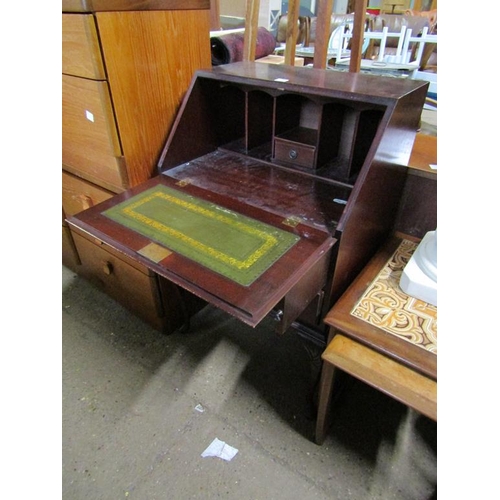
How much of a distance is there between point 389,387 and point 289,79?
0.84 meters

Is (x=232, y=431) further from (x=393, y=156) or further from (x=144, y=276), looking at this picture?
(x=393, y=156)

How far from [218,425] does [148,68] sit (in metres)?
1.17

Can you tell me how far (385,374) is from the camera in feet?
2.64

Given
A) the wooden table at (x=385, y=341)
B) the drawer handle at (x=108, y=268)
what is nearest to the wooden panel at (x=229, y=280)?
the wooden table at (x=385, y=341)

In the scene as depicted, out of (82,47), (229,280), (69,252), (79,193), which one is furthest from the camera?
(69,252)

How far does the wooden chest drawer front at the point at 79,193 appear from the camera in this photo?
4.40ft

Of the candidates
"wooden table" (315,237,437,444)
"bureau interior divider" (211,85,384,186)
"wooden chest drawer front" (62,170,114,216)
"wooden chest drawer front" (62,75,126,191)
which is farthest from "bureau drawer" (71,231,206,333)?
"wooden table" (315,237,437,444)

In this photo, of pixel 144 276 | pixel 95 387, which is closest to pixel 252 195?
pixel 144 276

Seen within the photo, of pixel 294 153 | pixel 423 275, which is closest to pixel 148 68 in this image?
pixel 294 153

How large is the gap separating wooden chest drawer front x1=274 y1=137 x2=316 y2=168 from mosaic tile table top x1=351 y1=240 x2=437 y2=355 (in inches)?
16.0

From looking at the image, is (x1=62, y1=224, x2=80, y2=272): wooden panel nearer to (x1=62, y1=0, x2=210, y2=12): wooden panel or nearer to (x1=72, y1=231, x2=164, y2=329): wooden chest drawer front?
(x1=72, y1=231, x2=164, y2=329): wooden chest drawer front

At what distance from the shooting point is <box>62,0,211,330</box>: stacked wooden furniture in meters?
0.95

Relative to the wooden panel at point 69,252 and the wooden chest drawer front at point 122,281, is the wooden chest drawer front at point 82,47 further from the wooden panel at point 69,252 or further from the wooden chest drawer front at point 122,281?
the wooden panel at point 69,252

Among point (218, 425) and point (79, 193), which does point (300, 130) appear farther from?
point (218, 425)
